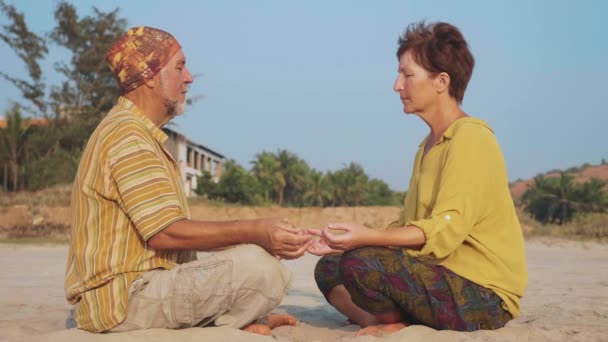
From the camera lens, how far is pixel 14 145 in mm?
26359

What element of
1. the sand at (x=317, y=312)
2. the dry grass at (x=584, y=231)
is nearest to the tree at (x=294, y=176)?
the dry grass at (x=584, y=231)

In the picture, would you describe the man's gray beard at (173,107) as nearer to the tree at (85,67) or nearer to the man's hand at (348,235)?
the man's hand at (348,235)

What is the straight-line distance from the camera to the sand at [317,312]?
118 inches

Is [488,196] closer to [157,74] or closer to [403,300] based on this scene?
[403,300]

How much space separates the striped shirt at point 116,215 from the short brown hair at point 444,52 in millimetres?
1488

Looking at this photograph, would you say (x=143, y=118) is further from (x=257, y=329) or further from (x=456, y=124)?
(x=456, y=124)

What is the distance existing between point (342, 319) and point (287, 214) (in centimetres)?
2008

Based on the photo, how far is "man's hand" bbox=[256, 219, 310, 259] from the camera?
2.88 meters

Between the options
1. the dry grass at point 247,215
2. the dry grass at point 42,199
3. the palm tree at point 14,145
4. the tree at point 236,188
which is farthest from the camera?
the tree at point 236,188

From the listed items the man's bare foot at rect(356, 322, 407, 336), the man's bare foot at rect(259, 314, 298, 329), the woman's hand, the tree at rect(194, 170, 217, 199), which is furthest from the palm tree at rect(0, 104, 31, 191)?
the man's bare foot at rect(356, 322, 407, 336)

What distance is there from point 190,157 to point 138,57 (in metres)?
49.0

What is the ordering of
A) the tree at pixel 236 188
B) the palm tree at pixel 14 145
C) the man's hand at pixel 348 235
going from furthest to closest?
1. the tree at pixel 236 188
2. the palm tree at pixel 14 145
3. the man's hand at pixel 348 235

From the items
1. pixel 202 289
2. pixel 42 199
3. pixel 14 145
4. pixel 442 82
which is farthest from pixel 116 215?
pixel 14 145

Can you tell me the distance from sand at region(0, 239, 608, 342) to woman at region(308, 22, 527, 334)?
0.16 m
